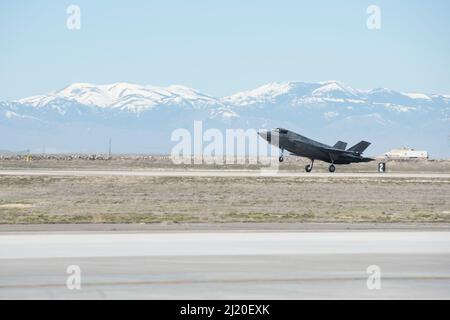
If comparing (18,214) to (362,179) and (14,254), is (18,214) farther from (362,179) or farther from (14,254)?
(362,179)

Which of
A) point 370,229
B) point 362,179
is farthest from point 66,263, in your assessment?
point 362,179

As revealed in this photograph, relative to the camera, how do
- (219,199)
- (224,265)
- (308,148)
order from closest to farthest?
(224,265)
(219,199)
(308,148)

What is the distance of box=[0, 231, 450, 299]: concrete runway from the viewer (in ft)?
48.4

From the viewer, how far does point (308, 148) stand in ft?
254

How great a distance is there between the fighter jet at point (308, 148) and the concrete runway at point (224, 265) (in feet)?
165

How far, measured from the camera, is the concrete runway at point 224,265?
14.7m

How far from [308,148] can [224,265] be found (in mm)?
60028

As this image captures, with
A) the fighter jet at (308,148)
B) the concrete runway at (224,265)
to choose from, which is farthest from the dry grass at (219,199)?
the fighter jet at (308,148)

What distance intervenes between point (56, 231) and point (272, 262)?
10292mm

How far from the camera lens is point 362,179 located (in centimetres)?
6369

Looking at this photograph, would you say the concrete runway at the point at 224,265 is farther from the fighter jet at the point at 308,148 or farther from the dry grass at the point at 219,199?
the fighter jet at the point at 308,148

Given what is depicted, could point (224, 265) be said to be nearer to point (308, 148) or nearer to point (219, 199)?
point (219, 199)

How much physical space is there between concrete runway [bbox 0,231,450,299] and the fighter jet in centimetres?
5038

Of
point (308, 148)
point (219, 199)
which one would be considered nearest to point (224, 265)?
point (219, 199)
